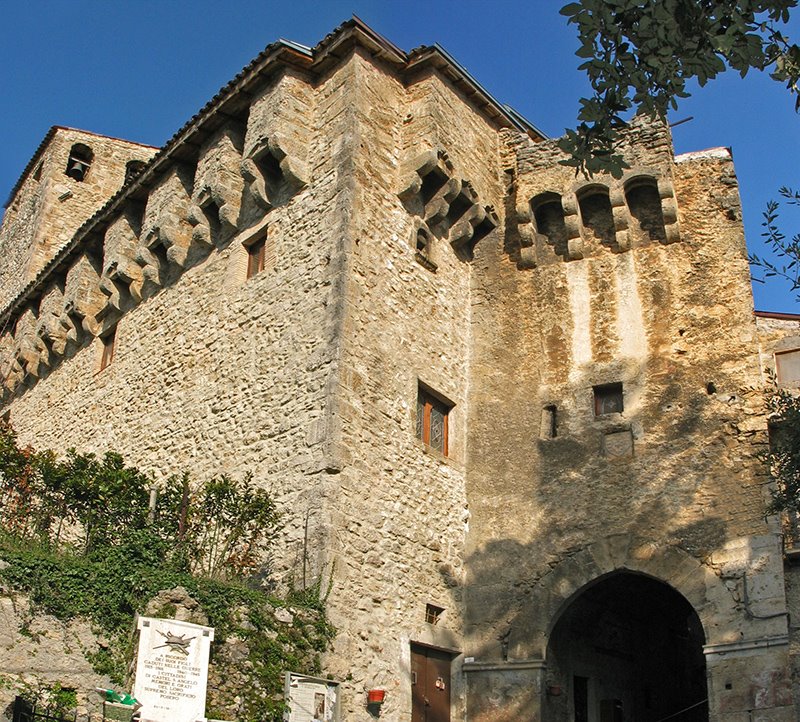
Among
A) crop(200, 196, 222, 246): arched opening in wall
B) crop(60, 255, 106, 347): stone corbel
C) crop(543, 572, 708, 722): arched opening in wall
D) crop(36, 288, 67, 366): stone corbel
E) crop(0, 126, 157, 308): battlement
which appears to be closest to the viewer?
crop(543, 572, 708, 722): arched opening in wall

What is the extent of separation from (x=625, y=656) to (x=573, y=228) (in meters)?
6.57

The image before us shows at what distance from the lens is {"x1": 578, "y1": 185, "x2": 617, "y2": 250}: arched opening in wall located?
14.9 metres

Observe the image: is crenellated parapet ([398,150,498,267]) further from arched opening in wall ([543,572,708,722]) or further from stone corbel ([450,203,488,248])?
arched opening in wall ([543,572,708,722])

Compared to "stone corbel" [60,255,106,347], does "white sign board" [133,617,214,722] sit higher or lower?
lower

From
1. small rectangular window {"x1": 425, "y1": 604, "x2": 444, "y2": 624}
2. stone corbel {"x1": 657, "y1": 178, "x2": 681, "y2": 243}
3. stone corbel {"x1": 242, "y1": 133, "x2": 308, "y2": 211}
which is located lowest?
small rectangular window {"x1": 425, "y1": 604, "x2": 444, "y2": 624}

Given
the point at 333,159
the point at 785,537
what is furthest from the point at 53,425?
the point at 785,537

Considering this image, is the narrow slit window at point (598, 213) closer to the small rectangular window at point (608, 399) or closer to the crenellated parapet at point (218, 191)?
the small rectangular window at point (608, 399)

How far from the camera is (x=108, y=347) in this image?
59.8 ft

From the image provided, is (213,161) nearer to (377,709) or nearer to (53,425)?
(53,425)

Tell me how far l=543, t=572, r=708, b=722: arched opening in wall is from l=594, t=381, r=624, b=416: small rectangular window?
2.23m

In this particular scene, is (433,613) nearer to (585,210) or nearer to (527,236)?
(527,236)

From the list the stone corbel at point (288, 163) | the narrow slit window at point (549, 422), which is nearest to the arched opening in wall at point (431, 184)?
the stone corbel at point (288, 163)

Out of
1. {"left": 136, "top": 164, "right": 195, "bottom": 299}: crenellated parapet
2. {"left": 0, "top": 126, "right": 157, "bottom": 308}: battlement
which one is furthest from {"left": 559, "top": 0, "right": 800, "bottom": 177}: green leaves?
{"left": 0, "top": 126, "right": 157, "bottom": 308}: battlement

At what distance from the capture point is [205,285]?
1548 centimetres
